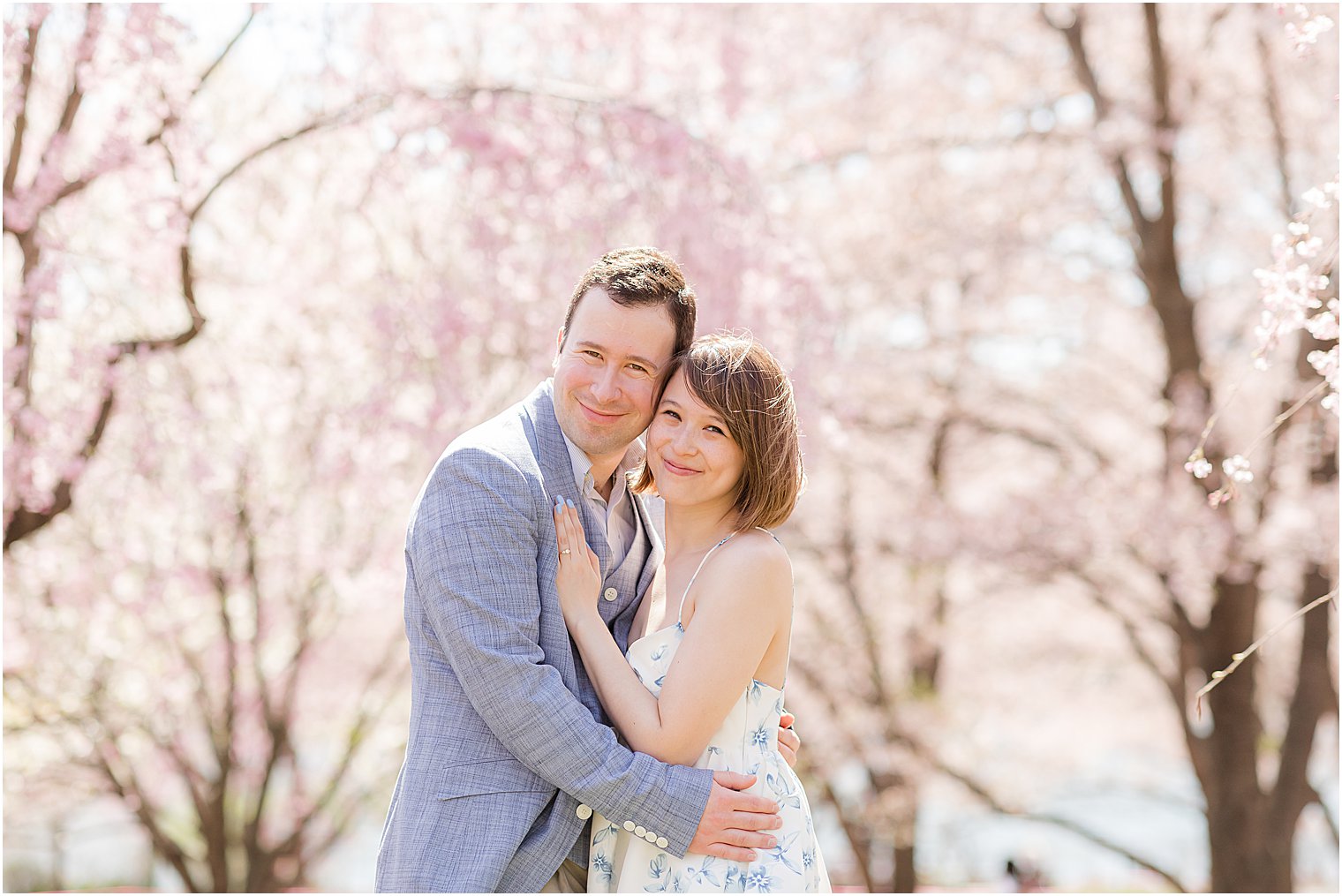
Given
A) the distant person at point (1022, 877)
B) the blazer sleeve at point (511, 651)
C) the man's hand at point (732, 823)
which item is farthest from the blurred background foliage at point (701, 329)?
the blazer sleeve at point (511, 651)

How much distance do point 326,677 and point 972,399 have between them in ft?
19.8

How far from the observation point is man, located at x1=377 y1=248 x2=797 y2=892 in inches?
88.5

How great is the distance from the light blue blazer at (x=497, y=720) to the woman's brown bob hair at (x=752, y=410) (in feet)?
1.32

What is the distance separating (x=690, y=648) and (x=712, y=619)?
7 centimetres

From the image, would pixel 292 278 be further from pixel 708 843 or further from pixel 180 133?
pixel 708 843

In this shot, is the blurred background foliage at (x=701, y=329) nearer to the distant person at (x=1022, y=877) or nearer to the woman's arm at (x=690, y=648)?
the distant person at (x=1022, y=877)

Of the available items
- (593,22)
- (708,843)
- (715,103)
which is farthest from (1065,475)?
(708,843)

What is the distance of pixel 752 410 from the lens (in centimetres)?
250

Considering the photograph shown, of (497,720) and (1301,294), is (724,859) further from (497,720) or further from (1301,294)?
(1301,294)

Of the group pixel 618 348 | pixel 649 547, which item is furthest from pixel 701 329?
pixel 618 348

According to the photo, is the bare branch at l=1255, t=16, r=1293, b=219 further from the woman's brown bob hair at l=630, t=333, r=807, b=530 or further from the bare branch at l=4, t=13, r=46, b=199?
the bare branch at l=4, t=13, r=46, b=199

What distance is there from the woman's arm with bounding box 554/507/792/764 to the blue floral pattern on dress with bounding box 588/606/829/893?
0.25ft

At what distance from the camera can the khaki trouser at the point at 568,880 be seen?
2.42 meters

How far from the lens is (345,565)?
7.71m
